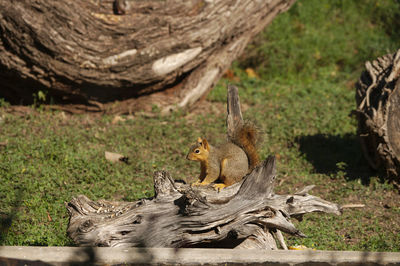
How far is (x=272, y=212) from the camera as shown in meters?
4.10

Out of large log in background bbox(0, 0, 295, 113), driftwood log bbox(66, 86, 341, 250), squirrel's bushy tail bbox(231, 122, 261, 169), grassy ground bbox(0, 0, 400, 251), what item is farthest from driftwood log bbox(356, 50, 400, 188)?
large log in background bbox(0, 0, 295, 113)

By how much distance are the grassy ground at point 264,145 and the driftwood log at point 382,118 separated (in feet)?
0.92

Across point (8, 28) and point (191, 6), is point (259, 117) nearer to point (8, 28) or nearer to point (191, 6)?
point (191, 6)

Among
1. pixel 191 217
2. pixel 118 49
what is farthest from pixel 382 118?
pixel 118 49

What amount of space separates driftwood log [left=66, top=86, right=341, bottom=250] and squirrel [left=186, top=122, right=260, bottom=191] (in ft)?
0.92

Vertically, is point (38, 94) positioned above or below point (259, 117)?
above

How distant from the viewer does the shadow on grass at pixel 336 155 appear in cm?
649

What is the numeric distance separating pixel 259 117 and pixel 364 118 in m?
2.02

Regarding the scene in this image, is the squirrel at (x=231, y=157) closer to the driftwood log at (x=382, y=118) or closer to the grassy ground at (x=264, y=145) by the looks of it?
the grassy ground at (x=264, y=145)

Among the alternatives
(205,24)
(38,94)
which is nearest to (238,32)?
(205,24)

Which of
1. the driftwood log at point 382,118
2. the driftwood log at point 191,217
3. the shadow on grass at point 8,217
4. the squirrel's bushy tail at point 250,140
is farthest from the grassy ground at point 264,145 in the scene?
the driftwood log at point 191,217

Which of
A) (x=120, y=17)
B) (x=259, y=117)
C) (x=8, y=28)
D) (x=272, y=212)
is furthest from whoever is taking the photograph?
(x=259, y=117)

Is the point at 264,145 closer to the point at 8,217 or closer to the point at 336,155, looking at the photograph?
the point at 336,155

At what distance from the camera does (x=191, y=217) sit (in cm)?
383
